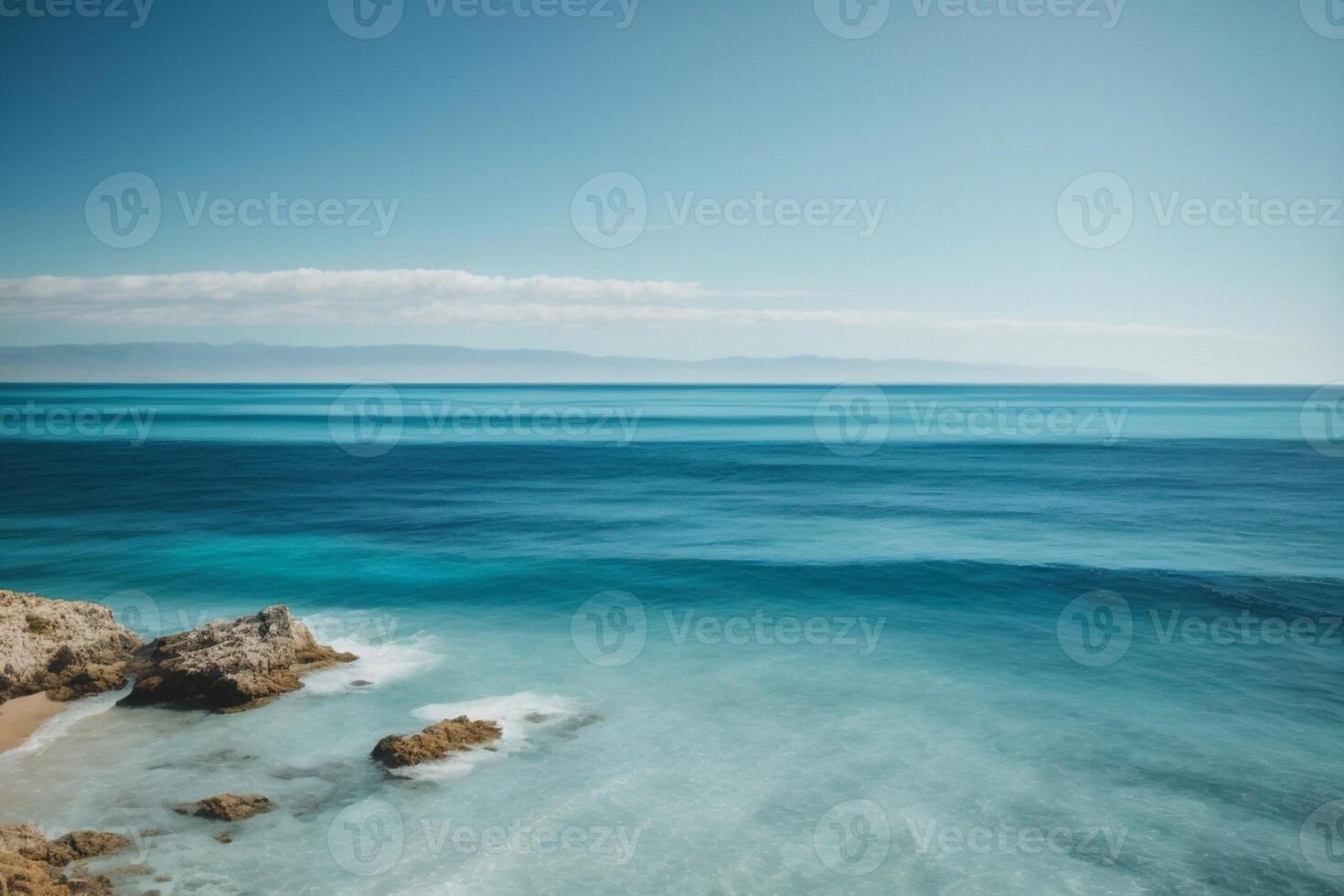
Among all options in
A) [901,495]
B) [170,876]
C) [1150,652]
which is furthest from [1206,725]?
[901,495]

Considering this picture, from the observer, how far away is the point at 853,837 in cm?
1130

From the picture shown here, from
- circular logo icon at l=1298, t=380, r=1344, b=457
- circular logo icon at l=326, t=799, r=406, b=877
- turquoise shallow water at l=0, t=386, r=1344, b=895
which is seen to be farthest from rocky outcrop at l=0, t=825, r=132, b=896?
circular logo icon at l=1298, t=380, r=1344, b=457

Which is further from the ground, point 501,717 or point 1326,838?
point 1326,838

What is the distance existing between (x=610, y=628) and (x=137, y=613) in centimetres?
1327

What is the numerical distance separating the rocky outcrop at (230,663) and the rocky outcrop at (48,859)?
4585 mm

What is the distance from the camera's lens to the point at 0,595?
693 inches

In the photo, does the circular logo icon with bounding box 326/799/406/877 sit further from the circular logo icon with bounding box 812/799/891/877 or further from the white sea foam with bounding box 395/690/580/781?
the circular logo icon with bounding box 812/799/891/877

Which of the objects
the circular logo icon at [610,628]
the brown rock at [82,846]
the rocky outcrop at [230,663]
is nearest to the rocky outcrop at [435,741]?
the brown rock at [82,846]

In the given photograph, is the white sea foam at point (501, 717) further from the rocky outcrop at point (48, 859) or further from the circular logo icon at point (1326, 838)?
the circular logo icon at point (1326, 838)

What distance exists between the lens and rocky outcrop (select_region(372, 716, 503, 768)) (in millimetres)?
12820

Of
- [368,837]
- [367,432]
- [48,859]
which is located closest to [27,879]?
[48,859]

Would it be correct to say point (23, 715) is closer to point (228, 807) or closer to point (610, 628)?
point (228, 807)

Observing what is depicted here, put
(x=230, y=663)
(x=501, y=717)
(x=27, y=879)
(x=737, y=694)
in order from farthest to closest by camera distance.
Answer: (x=737, y=694)
(x=230, y=663)
(x=501, y=717)
(x=27, y=879)

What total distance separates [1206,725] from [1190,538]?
1971 centimetres
